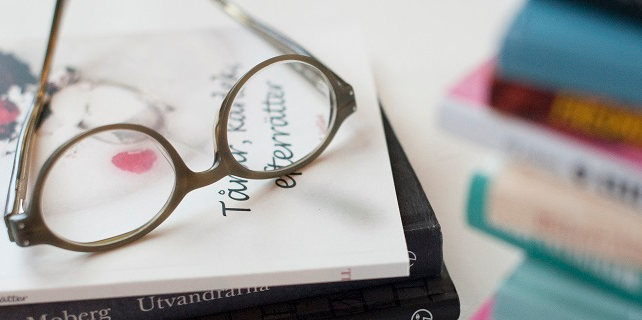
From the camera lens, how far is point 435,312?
311 mm

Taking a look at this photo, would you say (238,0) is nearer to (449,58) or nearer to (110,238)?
(449,58)

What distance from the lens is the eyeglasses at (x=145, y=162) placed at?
30 cm

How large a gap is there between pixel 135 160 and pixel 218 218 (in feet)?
0.20

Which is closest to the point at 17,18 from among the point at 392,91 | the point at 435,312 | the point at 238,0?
the point at 238,0

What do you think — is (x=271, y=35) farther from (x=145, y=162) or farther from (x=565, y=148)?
(x=565, y=148)

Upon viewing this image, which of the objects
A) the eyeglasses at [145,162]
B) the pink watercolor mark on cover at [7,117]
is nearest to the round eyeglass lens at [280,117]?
the eyeglasses at [145,162]

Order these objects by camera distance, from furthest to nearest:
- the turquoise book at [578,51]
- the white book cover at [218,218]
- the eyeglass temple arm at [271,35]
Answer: the eyeglass temple arm at [271,35] < the white book cover at [218,218] < the turquoise book at [578,51]

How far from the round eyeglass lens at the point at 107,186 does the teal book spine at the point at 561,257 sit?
0.16 m

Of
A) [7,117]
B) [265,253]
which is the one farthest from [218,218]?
[7,117]

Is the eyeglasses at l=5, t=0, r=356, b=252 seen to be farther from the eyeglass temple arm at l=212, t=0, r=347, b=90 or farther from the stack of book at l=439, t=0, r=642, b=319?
the stack of book at l=439, t=0, r=642, b=319

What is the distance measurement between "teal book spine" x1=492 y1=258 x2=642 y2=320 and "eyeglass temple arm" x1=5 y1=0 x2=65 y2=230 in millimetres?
196

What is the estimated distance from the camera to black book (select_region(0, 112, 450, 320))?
0.97 ft

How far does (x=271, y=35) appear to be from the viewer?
432 millimetres

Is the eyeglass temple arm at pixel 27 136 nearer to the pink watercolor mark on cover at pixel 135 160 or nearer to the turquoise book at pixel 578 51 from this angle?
the pink watercolor mark on cover at pixel 135 160
